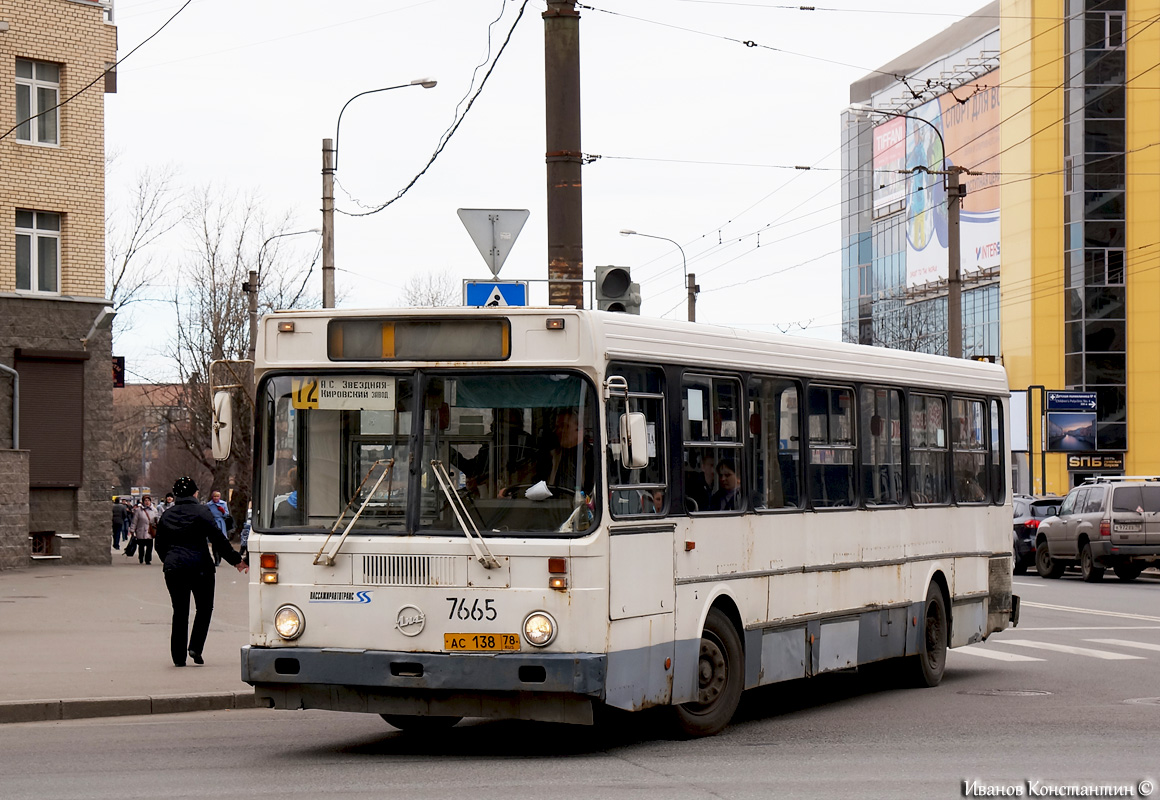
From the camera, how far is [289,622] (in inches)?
388

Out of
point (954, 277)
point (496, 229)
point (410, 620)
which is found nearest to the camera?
point (410, 620)

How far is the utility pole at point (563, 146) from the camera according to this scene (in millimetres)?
13672

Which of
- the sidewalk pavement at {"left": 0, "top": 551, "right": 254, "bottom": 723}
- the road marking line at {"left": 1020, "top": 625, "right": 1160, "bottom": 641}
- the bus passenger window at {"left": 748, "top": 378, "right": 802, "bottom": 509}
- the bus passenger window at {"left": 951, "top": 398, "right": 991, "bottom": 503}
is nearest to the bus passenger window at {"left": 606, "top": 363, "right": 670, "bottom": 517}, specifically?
the bus passenger window at {"left": 748, "top": 378, "right": 802, "bottom": 509}

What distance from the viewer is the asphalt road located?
8805mm

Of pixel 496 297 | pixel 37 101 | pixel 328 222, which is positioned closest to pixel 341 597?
pixel 496 297

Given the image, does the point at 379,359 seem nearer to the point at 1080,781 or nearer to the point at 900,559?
the point at 1080,781

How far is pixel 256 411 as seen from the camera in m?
10.2

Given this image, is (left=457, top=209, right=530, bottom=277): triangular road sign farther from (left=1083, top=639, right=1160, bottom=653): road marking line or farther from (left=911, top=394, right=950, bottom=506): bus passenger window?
(left=1083, top=639, right=1160, bottom=653): road marking line

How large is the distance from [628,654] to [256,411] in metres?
2.68

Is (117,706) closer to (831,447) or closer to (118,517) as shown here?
(831,447)

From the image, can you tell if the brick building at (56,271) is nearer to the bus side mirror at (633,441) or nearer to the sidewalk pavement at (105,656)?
the sidewalk pavement at (105,656)

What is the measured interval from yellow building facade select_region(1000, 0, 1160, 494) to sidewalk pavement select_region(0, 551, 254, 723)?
49.4 m

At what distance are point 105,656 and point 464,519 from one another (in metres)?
7.58

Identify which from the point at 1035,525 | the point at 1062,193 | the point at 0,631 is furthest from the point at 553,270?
the point at 1062,193
